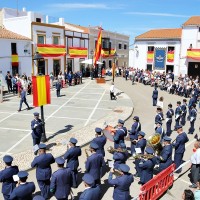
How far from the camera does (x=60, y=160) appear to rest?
6449 mm

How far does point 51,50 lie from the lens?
31844mm

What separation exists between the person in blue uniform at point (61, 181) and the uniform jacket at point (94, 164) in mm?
957

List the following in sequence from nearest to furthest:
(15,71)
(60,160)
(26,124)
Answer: (60,160) → (26,124) → (15,71)

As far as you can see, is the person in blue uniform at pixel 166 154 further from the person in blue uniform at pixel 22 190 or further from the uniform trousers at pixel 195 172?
the person in blue uniform at pixel 22 190

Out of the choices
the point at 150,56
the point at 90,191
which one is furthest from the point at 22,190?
the point at 150,56

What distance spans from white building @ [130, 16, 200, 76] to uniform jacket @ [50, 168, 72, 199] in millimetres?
32304

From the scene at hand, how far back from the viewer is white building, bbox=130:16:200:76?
3578 cm

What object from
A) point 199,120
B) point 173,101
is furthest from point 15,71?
point 199,120

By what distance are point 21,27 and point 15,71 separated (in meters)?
5.43

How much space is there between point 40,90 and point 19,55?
18.4 metres

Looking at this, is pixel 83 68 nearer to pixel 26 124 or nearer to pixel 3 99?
pixel 3 99

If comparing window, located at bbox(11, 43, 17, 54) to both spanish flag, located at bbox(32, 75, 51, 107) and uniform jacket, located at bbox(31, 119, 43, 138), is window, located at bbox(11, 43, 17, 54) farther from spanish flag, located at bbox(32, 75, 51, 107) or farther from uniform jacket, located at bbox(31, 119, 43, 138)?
uniform jacket, located at bbox(31, 119, 43, 138)

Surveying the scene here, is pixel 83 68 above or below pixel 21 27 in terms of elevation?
below

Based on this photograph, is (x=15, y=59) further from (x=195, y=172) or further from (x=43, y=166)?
(x=195, y=172)
